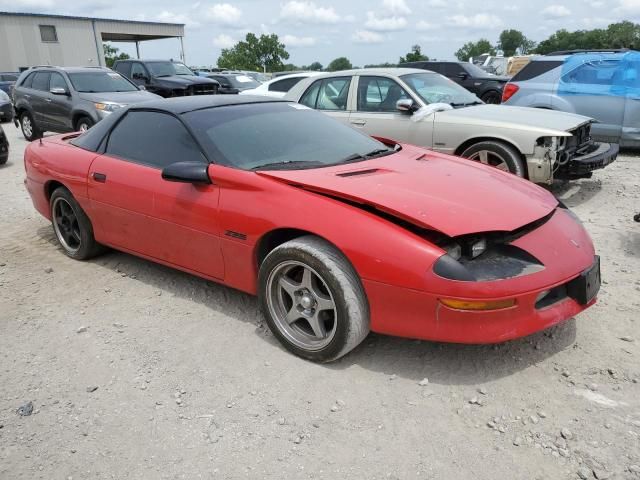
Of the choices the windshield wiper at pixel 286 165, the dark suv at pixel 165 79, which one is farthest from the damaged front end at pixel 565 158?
the dark suv at pixel 165 79

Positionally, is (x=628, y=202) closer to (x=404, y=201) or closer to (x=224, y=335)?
(x=404, y=201)

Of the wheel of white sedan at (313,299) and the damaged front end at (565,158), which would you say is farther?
the damaged front end at (565,158)

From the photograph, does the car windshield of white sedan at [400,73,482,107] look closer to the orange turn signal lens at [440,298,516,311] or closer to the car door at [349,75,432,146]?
the car door at [349,75,432,146]

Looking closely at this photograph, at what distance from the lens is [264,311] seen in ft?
10.3

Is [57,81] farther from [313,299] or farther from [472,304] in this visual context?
[472,304]

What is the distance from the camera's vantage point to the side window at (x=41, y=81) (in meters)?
11.1

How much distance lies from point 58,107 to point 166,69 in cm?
636

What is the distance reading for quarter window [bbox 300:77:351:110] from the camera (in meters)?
7.07

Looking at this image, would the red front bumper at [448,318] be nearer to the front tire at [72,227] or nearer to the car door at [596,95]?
the front tire at [72,227]

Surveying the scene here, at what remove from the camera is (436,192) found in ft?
9.84

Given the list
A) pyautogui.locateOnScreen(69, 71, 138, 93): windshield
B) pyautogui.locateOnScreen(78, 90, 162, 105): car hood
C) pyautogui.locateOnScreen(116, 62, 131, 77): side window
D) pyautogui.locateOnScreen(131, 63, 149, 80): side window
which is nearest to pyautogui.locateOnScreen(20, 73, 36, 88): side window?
pyautogui.locateOnScreen(69, 71, 138, 93): windshield

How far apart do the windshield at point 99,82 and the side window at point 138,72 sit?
4.92 meters

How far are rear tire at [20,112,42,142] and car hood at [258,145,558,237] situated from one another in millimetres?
10416

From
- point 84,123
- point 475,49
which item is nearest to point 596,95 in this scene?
point 84,123
